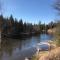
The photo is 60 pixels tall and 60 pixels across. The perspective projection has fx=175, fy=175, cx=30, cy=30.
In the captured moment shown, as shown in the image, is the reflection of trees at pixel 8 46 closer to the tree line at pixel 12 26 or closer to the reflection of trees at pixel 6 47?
the reflection of trees at pixel 6 47

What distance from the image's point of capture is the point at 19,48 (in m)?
6.74

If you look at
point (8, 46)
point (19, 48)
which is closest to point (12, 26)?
point (8, 46)

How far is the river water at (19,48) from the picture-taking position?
5.42 meters

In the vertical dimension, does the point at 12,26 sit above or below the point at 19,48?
above

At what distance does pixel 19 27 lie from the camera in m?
7.73

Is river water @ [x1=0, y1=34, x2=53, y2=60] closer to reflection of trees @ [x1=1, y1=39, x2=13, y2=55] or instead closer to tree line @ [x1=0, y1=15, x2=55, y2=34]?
reflection of trees @ [x1=1, y1=39, x2=13, y2=55]

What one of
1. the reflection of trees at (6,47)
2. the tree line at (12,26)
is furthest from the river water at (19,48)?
the tree line at (12,26)

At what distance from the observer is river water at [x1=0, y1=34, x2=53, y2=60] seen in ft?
17.8

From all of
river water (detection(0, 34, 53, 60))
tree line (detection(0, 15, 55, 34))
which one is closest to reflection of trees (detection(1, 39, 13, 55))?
river water (detection(0, 34, 53, 60))

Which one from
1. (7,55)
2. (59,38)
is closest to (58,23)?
(59,38)

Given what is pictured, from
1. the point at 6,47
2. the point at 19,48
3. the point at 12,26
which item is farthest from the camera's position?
the point at 12,26

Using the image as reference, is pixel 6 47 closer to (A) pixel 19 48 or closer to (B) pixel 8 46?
(B) pixel 8 46

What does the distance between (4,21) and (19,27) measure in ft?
2.38

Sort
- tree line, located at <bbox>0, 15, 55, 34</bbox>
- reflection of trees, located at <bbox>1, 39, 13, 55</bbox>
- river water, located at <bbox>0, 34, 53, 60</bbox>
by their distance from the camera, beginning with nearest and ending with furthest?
1. river water, located at <bbox>0, 34, 53, 60</bbox>
2. reflection of trees, located at <bbox>1, 39, 13, 55</bbox>
3. tree line, located at <bbox>0, 15, 55, 34</bbox>
